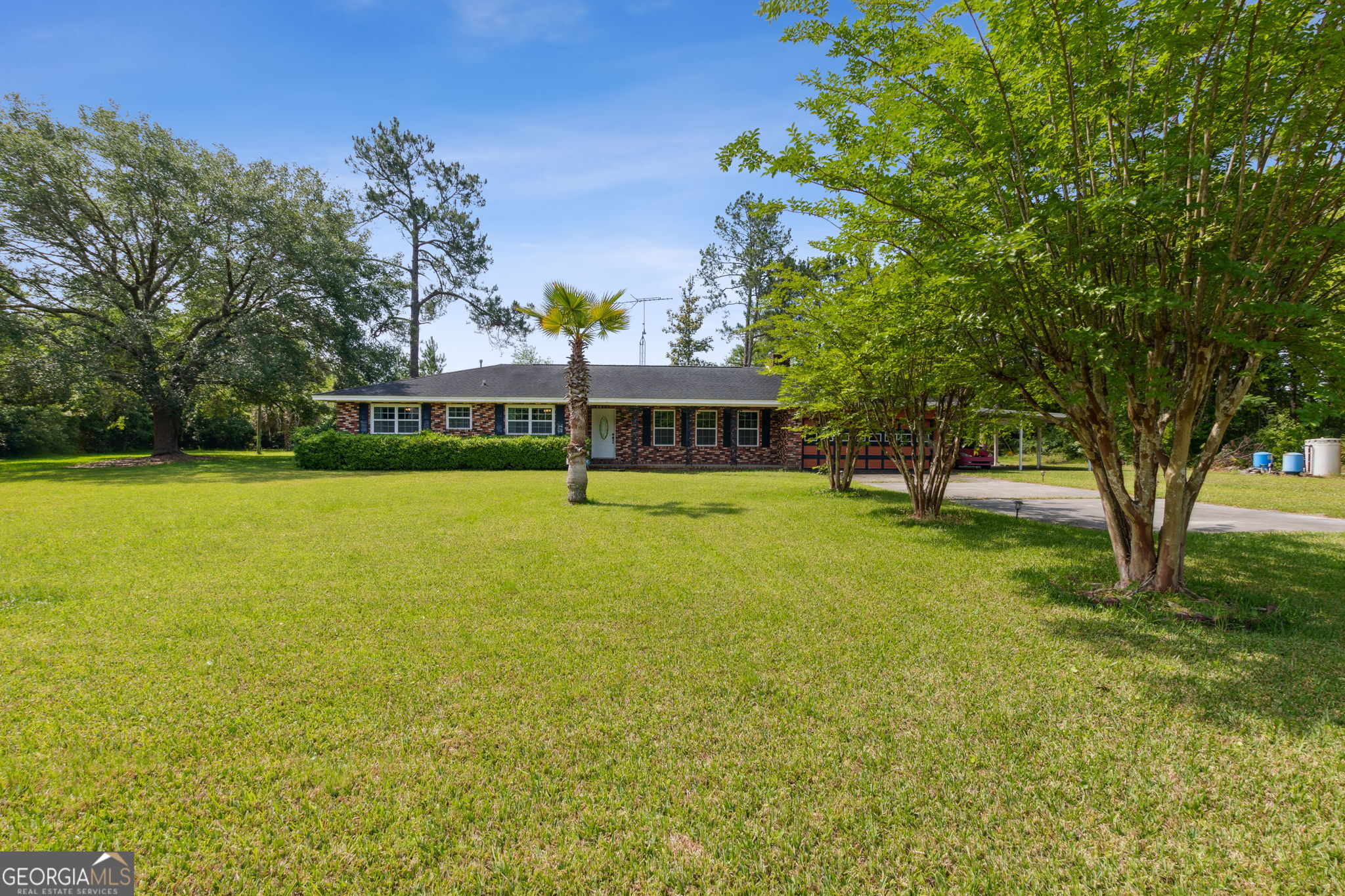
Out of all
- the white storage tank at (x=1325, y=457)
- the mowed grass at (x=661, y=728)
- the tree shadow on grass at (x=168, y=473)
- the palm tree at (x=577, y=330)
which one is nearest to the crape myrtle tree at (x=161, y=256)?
the tree shadow on grass at (x=168, y=473)

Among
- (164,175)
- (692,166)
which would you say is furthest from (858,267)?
(164,175)

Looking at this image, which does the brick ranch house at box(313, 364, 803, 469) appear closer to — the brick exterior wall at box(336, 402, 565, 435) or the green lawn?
the brick exterior wall at box(336, 402, 565, 435)

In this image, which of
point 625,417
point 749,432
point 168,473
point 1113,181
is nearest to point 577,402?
point 1113,181

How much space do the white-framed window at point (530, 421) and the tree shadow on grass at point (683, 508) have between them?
10834mm

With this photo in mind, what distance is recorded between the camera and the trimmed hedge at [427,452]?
18.9 m

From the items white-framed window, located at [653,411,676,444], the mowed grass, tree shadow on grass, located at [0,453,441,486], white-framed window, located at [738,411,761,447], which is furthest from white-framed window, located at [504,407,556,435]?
the mowed grass

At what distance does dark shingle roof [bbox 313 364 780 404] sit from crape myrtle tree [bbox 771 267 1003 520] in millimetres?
9854

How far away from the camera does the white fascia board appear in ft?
67.2

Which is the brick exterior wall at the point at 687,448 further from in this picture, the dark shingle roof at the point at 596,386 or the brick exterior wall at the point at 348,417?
the brick exterior wall at the point at 348,417

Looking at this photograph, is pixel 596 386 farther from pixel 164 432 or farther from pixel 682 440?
pixel 164 432

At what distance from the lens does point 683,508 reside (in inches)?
417

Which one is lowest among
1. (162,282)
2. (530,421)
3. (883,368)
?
(530,421)

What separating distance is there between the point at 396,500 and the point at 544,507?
2.94m

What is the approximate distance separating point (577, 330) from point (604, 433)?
10.5m
